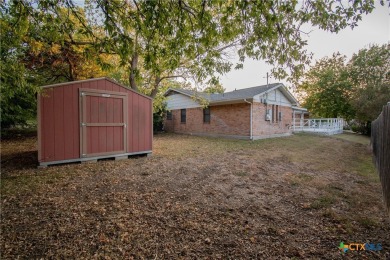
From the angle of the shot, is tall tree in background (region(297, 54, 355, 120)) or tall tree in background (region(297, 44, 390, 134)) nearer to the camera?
tall tree in background (region(297, 44, 390, 134))

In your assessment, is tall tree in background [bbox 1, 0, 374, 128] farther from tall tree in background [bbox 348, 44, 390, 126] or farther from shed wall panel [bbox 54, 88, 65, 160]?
tall tree in background [bbox 348, 44, 390, 126]

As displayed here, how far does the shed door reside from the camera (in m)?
6.06

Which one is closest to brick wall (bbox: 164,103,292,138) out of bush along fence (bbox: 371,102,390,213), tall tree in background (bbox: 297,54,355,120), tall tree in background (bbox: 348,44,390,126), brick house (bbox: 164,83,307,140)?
brick house (bbox: 164,83,307,140)

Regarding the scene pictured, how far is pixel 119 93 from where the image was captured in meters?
6.76

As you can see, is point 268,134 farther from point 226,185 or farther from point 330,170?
point 226,185

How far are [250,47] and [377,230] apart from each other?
385 cm

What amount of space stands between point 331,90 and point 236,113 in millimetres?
26763

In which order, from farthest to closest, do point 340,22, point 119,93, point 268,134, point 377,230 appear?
point 268,134
point 119,93
point 340,22
point 377,230

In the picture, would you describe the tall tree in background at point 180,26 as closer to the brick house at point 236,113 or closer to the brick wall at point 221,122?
the brick house at point 236,113

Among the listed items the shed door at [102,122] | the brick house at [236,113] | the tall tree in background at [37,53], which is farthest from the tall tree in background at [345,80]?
the tall tree in background at [37,53]

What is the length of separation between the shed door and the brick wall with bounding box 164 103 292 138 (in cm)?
921

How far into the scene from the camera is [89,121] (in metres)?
6.12

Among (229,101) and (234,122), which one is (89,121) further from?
(234,122)

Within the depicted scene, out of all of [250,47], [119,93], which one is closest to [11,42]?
[119,93]
